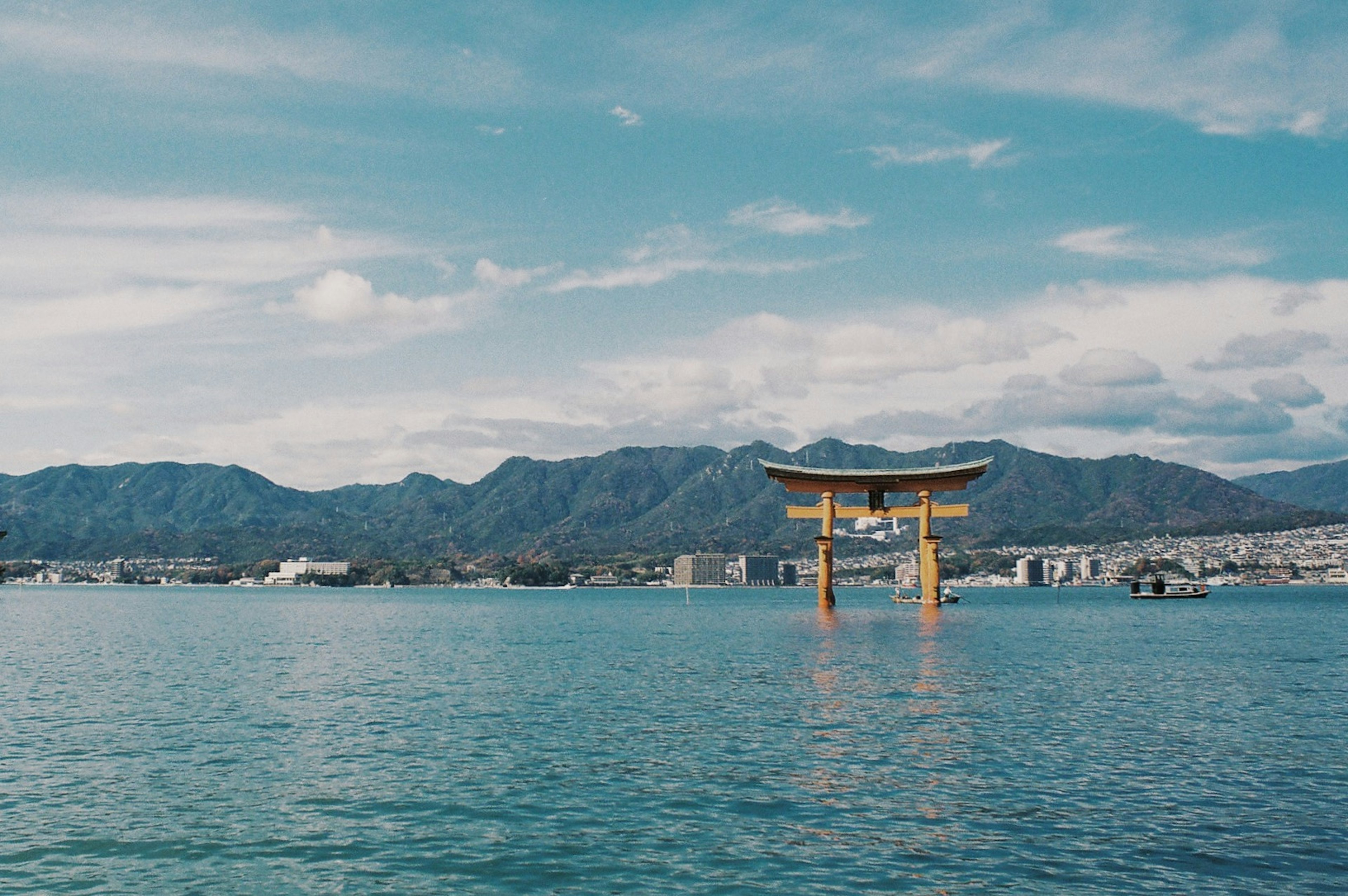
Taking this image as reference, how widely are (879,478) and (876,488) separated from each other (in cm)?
187

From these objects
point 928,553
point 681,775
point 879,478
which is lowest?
point 681,775

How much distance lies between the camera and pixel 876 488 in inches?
3905

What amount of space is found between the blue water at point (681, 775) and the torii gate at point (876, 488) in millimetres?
43136

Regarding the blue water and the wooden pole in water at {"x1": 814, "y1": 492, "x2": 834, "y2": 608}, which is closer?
the blue water

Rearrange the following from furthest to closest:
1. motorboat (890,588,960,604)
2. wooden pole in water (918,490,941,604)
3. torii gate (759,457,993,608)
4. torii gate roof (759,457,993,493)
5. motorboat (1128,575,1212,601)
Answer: motorboat (1128,575,1212,601)
motorboat (890,588,960,604)
wooden pole in water (918,490,941,604)
torii gate (759,457,993,608)
torii gate roof (759,457,993,493)

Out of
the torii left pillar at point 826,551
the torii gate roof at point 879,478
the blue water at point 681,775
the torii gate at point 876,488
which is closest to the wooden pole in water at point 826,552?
the torii left pillar at point 826,551

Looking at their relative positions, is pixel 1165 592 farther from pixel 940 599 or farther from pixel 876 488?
pixel 876 488

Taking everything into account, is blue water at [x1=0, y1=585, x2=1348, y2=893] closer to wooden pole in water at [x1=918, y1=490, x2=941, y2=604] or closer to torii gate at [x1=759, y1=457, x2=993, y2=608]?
torii gate at [x1=759, y1=457, x2=993, y2=608]

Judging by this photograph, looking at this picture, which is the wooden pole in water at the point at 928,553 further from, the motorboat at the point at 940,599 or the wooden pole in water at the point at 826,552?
the wooden pole in water at the point at 826,552

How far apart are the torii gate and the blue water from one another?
43.1m

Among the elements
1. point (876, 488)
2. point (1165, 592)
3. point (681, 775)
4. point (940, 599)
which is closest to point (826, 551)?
point (876, 488)

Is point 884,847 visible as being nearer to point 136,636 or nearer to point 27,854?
point 27,854

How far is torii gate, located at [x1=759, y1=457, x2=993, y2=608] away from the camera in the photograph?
96.4 meters

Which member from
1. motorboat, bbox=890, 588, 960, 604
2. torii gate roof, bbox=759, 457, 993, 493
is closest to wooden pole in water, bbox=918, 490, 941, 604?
motorboat, bbox=890, 588, 960, 604
